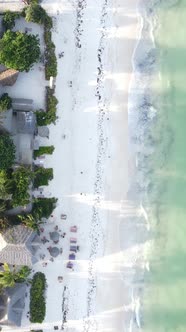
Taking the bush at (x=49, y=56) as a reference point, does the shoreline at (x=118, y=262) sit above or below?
below

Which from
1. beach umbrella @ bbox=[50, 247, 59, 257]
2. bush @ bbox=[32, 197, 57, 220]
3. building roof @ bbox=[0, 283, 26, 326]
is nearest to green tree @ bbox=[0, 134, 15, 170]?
bush @ bbox=[32, 197, 57, 220]

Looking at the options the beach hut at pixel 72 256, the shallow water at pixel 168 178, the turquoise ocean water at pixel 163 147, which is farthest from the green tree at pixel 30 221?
the shallow water at pixel 168 178

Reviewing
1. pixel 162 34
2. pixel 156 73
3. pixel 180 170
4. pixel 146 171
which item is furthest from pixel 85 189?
pixel 162 34

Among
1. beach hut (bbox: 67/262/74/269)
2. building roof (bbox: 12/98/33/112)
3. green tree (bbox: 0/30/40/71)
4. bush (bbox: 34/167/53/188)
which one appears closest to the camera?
green tree (bbox: 0/30/40/71)

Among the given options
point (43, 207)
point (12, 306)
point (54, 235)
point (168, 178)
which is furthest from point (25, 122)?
point (12, 306)

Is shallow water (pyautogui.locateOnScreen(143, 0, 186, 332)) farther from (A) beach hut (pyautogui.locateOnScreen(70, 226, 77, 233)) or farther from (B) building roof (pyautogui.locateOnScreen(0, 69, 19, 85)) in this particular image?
(B) building roof (pyautogui.locateOnScreen(0, 69, 19, 85))

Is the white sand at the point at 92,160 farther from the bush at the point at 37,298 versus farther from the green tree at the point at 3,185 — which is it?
the green tree at the point at 3,185
